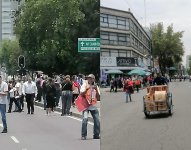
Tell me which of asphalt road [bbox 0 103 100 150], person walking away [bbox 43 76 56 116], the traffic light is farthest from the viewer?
person walking away [bbox 43 76 56 116]

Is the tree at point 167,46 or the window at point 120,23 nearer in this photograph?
the window at point 120,23

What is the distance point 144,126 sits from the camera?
179 cm

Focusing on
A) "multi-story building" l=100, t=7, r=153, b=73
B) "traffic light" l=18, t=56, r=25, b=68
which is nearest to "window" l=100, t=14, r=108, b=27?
"multi-story building" l=100, t=7, r=153, b=73

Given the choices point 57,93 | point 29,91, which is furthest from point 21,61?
point 29,91

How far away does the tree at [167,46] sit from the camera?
1.75 metres

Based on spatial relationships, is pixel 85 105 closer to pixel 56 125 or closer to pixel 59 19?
pixel 59 19

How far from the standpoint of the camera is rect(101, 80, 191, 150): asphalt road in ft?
5.51

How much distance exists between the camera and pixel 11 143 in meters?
4.82

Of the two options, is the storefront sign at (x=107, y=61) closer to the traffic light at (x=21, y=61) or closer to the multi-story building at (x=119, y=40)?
the multi-story building at (x=119, y=40)

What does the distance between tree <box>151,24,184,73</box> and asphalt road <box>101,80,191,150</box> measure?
139 mm

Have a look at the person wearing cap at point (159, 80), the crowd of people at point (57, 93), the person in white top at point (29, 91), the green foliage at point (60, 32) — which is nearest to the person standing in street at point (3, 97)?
the crowd of people at point (57, 93)

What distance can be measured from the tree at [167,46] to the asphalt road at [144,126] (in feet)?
0.46

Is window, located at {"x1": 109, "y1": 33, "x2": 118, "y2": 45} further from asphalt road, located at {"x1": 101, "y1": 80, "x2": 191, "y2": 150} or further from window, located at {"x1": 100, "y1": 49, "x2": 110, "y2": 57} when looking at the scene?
asphalt road, located at {"x1": 101, "y1": 80, "x2": 191, "y2": 150}

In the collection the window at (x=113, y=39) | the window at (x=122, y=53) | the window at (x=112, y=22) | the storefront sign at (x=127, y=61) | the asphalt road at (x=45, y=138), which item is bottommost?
the asphalt road at (x=45, y=138)
